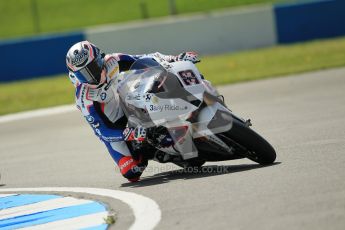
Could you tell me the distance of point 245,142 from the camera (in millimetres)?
7332

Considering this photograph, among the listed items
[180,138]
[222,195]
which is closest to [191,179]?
[180,138]

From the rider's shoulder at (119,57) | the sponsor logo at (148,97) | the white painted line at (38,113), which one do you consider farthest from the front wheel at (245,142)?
the white painted line at (38,113)

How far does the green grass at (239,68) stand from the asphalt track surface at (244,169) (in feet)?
7.33

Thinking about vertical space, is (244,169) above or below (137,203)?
Result: below

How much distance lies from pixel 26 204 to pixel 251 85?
945cm

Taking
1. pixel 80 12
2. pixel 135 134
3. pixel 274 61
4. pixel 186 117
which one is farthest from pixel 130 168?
pixel 80 12

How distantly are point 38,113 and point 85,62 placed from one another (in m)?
9.03

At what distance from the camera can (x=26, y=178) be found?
965 centimetres

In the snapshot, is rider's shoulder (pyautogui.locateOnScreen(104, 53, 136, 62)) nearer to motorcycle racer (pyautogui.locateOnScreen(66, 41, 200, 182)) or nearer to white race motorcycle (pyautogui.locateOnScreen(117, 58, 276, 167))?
motorcycle racer (pyautogui.locateOnScreen(66, 41, 200, 182))

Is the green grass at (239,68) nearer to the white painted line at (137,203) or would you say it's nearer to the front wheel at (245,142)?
the white painted line at (137,203)

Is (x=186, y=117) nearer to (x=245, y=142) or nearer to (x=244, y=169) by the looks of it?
(x=245, y=142)

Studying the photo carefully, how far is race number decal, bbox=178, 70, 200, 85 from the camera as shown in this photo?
7.25m

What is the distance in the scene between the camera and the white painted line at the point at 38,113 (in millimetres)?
16344

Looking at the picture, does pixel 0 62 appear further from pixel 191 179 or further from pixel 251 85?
pixel 191 179
